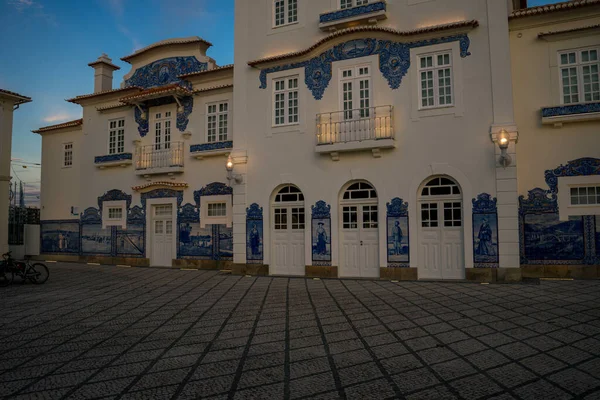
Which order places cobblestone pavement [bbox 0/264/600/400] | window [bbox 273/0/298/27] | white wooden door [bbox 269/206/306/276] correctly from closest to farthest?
cobblestone pavement [bbox 0/264/600/400], white wooden door [bbox 269/206/306/276], window [bbox 273/0/298/27]

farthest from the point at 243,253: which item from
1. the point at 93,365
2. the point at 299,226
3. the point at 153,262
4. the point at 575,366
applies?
the point at 575,366

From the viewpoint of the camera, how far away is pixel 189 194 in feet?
50.8

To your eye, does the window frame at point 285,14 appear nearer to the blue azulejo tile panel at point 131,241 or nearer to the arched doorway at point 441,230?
the arched doorway at point 441,230

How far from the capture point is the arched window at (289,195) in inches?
504

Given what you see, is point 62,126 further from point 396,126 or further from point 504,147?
point 504,147

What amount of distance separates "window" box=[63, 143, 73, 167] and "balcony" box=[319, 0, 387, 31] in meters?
12.8

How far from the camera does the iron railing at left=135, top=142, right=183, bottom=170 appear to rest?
15.6 metres

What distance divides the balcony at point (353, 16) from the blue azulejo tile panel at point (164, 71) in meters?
5.33

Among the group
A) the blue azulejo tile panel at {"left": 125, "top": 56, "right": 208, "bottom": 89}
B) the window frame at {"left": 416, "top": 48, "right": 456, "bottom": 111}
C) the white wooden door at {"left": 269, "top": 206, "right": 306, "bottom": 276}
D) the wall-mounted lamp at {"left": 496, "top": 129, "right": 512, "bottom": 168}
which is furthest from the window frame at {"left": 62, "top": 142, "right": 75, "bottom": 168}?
the wall-mounted lamp at {"left": 496, "top": 129, "right": 512, "bottom": 168}

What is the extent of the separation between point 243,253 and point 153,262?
4912mm

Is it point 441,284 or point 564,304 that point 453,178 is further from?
point 564,304

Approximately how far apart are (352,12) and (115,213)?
1191 centimetres

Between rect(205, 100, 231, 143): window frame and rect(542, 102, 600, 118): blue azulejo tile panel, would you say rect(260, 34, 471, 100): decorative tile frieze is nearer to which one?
rect(542, 102, 600, 118): blue azulejo tile panel

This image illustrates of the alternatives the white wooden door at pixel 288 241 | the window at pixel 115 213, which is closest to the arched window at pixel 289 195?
the white wooden door at pixel 288 241
